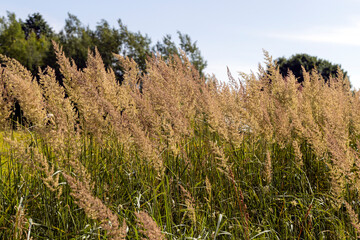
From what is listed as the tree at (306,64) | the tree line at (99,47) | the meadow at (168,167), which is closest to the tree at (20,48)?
the tree line at (99,47)

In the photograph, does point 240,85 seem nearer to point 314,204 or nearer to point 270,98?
point 270,98

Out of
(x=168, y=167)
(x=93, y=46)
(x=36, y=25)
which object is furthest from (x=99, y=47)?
(x=36, y=25)

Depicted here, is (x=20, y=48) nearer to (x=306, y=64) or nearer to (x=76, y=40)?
(x=76, y=40)

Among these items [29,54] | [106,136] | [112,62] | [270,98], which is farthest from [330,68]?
[106,136]

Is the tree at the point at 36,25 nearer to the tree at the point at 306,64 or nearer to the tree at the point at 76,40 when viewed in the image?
the tree at the point at 76,40

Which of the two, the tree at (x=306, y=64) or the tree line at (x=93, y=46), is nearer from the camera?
the tree line at (x=93, y=46)

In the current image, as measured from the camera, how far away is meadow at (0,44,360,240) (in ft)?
8.39

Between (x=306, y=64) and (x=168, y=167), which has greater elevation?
(x=306, y=64)

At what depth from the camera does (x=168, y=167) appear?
3.10 m

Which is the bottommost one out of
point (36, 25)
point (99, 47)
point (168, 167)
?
point (168, 167)

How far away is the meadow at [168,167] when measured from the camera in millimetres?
2557

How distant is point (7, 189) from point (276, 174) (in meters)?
2.55

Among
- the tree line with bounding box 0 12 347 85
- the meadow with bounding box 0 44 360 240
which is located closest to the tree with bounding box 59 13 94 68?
the tree line with bounding box 0 12 347 85

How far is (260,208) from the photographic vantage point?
310 centimetres
